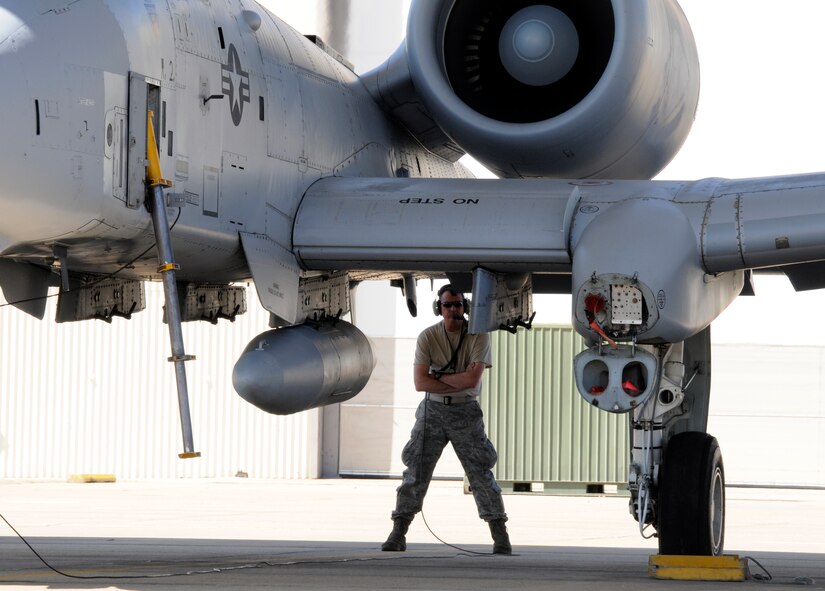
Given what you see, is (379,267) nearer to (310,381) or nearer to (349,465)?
(310,381)

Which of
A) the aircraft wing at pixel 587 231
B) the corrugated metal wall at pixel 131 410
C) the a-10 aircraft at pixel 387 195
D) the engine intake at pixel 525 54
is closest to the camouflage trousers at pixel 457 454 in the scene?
the a-10 aircraft at pixel 387 195

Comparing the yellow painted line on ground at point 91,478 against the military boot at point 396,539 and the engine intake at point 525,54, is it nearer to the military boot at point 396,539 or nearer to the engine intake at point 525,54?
the military boot at point 396,539

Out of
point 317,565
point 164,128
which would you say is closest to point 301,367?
point 317,565

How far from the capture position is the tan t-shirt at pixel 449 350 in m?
9.02

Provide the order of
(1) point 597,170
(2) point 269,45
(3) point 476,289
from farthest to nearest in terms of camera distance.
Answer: (1) point 597,170, (2) point 269,45, (3) point 476,289

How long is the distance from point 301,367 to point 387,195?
113 cm

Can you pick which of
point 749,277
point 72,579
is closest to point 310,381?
point 72,579

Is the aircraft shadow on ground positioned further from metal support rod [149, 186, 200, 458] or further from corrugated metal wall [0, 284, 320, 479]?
corrugated metal wall [0, 284, 320, 479]

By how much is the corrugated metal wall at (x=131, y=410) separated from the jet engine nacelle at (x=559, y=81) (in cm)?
1255

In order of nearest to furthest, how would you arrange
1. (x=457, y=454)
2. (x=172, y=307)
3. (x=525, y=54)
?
1. (x=172, y=307)
2. (x=525, y=54)
3. (x=457, y=454)

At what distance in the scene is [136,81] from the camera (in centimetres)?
662

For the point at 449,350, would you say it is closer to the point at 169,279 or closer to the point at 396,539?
the point at 396,539

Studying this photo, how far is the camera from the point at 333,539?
11.0m

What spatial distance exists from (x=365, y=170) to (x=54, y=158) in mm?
3199
